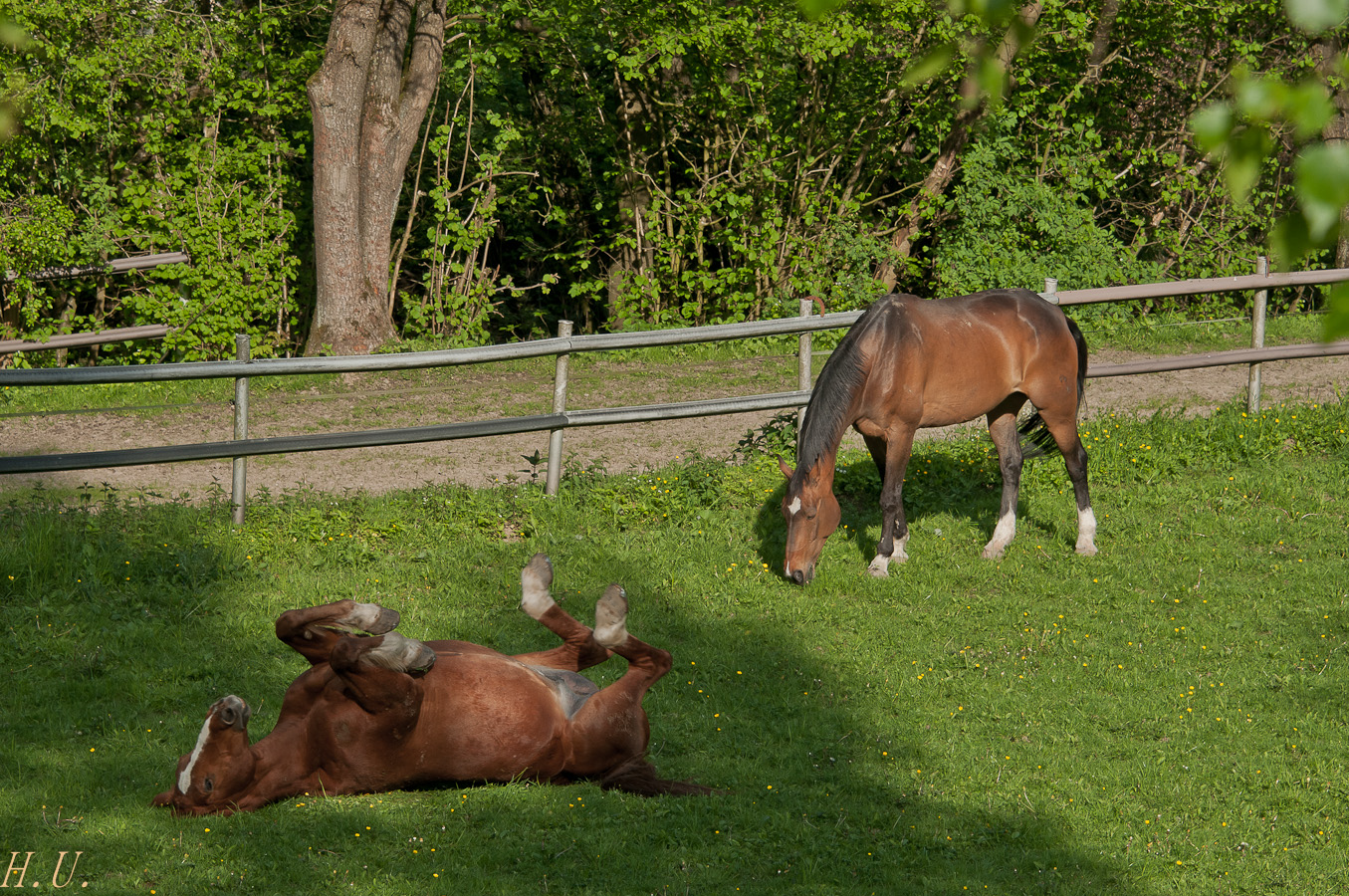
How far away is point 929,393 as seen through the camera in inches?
309

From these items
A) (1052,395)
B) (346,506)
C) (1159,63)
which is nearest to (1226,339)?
(1159,63)

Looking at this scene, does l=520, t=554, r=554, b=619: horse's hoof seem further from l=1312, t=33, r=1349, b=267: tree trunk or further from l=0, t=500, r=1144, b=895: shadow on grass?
l=1312, t=33, r=1349, b=267: tree trunk

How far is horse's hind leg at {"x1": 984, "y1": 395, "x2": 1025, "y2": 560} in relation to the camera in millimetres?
8086

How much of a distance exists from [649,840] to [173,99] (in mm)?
11295

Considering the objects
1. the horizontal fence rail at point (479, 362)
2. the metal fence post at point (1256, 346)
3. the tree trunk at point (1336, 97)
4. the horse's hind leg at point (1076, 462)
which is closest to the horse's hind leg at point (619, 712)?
the horizontal fence rail at point (479, 362)

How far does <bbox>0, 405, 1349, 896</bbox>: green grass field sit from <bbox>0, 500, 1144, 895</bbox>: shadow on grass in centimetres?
2

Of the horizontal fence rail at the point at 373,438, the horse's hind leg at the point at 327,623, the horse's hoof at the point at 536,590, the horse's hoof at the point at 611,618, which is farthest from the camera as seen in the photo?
the horizontal fence rail at the point at 373,438

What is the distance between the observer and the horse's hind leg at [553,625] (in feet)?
15.3

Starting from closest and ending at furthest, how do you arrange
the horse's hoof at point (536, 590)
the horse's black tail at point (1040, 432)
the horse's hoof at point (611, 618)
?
1. the horse's hoof at point (611, 618)
2. the horse's hoof at point (536, 590)
3. the horse's black tail at point (1040, 432)

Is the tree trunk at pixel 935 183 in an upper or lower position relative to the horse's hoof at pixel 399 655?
upper

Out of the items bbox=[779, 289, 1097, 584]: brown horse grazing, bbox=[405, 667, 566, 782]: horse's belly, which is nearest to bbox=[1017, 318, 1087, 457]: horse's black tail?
bbox=[779, 289, 1097, 584]: brown horse grazing

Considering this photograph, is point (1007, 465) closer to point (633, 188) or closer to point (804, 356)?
point (804, 356)

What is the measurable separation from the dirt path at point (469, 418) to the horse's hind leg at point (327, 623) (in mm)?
4294

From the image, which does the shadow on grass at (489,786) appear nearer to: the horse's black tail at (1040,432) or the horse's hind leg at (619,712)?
the horse's hind leg at (619,712)
